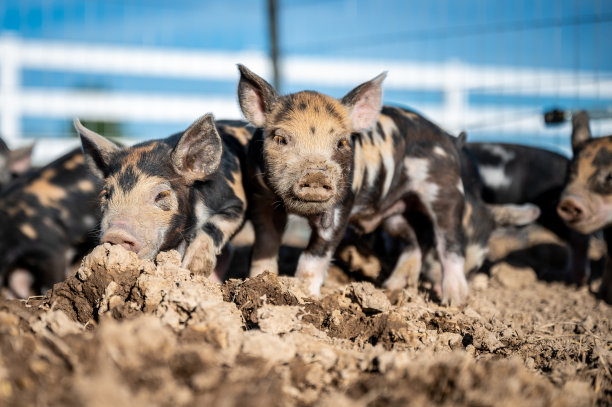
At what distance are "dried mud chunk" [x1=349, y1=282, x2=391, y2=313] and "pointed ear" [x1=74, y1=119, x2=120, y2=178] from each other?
1753 mm

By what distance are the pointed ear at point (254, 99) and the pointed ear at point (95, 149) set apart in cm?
89

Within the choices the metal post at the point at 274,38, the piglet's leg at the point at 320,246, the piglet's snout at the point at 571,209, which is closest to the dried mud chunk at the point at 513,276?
the piglet's snout at the point at 571,209

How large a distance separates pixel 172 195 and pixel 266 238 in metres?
0.93

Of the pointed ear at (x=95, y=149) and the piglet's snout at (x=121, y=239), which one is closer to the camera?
the piglet's snout at (x=121, y=239)

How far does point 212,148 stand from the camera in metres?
3.74

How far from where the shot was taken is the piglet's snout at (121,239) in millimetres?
3146

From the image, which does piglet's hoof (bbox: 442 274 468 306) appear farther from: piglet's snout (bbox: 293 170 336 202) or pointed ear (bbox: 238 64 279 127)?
pointed ear (bbox: 238 64 279 127)

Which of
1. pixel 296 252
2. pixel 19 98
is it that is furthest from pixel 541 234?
pixel 19 98

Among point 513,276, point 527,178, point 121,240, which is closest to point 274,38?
point 527,178

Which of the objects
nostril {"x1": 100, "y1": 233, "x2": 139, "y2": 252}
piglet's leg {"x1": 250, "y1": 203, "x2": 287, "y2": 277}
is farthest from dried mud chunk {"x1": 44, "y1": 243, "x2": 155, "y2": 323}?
piglet's leg {"x1": 250, "y1": 203, "x2": 287, "y2": 277}

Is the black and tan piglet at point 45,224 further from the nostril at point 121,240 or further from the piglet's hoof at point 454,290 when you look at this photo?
the piglet's hoof at point 454,290

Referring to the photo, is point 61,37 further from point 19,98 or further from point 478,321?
point 478,321

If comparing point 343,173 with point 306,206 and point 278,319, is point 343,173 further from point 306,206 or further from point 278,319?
point 278,319

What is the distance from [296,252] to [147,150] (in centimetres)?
274
